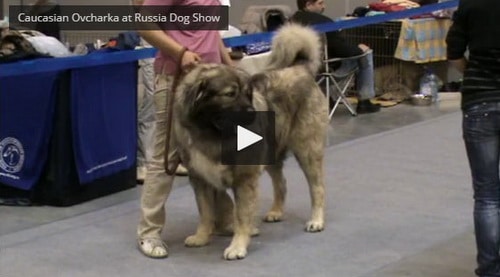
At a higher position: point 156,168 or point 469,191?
point 156,168

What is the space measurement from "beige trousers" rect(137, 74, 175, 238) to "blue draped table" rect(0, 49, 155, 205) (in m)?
0.97

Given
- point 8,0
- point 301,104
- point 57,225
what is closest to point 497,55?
point 301,104

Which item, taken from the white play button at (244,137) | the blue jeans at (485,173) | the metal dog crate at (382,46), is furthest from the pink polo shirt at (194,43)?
the metal dog crate at (382,46)

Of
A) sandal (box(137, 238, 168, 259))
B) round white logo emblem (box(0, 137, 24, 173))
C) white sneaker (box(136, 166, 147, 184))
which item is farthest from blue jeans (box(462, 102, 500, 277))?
round white logo emblem (box(0, 137, 24, 173))

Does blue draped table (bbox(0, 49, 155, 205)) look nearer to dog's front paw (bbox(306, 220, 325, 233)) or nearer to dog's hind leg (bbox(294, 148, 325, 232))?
dog's hind leg (bbox(294, 148, 325, 232))

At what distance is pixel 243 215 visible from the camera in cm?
402

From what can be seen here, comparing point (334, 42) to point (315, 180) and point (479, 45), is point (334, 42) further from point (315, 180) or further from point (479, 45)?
point (479, 45)

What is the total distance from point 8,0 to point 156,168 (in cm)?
615

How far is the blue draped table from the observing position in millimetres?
4832

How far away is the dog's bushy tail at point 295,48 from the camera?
442 centimetres

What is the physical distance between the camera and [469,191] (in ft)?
17.1

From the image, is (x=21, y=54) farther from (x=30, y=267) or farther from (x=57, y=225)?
(x=30, y=267)

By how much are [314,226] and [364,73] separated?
382cm

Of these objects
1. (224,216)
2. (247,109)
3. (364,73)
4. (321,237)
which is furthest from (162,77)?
(364,73)
